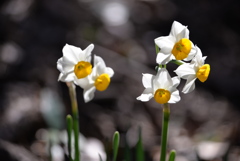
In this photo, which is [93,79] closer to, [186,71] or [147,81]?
[147,81]

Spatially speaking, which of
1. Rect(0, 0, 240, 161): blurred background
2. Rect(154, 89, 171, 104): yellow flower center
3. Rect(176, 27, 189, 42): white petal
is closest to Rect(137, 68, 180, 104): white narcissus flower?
Rect(154, 89, 171, 104): yellow flower center

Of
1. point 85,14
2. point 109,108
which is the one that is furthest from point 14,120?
point 85,14

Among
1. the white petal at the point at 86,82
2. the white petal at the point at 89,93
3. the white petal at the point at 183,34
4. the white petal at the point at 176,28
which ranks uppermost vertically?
the white petal at the point at 176,28

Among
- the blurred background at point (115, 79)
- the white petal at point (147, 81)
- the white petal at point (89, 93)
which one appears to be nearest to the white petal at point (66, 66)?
the white petal at point (89, 93)

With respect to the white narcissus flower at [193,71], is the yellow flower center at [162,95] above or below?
below

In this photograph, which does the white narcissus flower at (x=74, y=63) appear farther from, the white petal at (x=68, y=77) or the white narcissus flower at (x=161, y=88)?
the white narcissus flower at (x=161, y=88)

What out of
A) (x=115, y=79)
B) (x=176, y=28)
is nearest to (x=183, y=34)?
(x=176, y=28)
